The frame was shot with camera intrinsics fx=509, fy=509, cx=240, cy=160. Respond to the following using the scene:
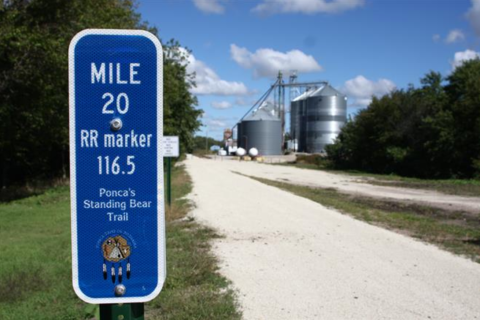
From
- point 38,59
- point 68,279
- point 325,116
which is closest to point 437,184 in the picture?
point 38,59

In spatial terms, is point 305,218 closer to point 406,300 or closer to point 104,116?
point 406,300

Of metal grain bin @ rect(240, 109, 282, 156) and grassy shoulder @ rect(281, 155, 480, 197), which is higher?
metal grain bin @ rect(240, 109, 282, 156)

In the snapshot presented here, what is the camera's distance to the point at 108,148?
2.44m

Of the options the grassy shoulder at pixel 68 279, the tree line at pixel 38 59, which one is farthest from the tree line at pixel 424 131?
the grassy shoulder at pixel 68 279

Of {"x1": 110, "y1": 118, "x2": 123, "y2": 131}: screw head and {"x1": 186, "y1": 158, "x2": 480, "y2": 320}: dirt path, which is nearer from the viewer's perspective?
{"x1": 110, "y1": 118, "x2": 123, "y2": 131}: screw head

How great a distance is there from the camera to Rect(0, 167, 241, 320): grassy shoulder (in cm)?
553

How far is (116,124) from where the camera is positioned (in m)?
2.42

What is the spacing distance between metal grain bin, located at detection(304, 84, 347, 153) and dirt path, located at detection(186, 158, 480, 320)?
7482 centimetres

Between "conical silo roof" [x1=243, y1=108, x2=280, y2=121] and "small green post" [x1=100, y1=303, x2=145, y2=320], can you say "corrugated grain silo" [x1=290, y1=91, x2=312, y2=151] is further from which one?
"small green post" [x1=100, y1=303, x2=145, y2=320]

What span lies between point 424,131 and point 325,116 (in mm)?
42377

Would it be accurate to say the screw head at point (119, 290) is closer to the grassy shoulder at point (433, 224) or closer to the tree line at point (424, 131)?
the grassy shoulder at point (433, 224)

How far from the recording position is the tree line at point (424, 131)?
38.6 metres

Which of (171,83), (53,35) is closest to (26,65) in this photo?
(53,35)

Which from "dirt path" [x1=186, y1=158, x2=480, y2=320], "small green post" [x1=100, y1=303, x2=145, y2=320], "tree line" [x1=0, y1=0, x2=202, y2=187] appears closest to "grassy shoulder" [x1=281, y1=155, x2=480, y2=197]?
"dirt path" [x1=186, y1=158, x2=480, y2=320]
